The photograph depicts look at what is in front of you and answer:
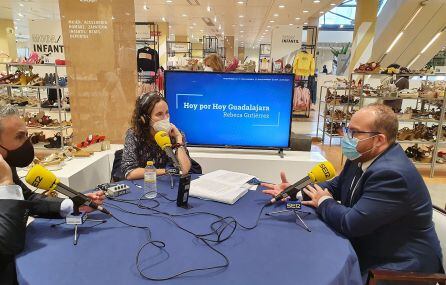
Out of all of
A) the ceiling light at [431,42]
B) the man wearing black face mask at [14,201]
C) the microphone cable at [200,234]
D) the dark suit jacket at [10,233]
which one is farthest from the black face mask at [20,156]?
the ceiling light at [431,42]

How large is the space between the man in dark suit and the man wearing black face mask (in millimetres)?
1234

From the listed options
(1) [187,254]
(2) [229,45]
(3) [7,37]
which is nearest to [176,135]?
(1) [187,254]

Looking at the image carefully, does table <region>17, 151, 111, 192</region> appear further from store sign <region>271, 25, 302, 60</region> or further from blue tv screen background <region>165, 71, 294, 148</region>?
store sign <region>271, 25, 302, 60</region>

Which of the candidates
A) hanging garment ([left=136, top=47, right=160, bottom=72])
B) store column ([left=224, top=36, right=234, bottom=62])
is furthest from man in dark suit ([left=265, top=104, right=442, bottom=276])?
store column ([left=224, top=36, right=234, bottom=62])

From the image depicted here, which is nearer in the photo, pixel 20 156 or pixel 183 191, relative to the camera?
pixel 20 156

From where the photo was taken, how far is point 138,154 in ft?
7.60

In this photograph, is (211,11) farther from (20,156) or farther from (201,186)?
(20,156)

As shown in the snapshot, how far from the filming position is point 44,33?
6.70 meters

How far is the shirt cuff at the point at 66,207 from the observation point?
146 centimetres

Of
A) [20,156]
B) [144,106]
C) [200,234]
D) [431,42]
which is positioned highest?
[431,42]

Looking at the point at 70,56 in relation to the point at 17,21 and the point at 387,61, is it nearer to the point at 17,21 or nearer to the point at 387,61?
the point at 387,61

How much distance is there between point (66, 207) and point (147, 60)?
4.87 m

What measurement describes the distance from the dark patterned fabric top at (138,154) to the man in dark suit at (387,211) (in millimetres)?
1221

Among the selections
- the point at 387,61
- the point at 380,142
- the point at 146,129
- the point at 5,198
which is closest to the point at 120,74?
the point at 146,129
